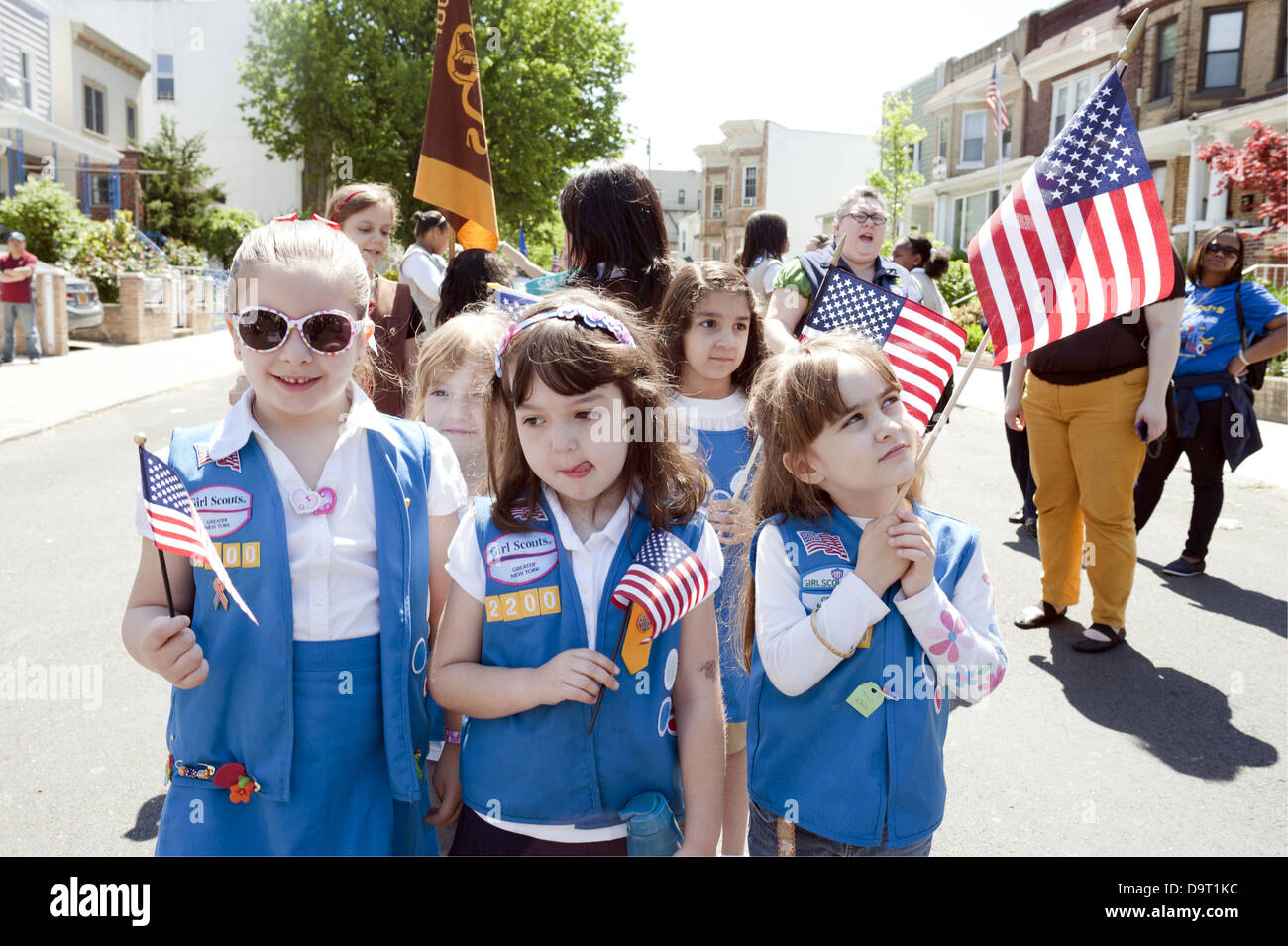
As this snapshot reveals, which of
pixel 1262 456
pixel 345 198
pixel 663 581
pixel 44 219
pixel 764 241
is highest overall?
pixel 44 219

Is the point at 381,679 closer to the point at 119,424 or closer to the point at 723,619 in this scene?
the point at 723,619

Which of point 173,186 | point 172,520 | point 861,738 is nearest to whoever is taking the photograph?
point 172,520

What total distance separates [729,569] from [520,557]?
1005 mm

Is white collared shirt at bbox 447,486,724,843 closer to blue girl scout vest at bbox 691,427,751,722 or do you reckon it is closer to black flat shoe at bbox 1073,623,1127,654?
blue girl scout vest at bbox 691,427,751,722

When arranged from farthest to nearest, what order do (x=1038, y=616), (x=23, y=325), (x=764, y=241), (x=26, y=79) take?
(x=26, y=79), (x=23, y=325), (x=764, y=241), (x=1038, y=616)

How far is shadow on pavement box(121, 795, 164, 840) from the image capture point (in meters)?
3.14

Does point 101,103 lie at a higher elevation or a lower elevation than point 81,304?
higher

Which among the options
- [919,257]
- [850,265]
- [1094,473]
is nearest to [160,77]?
[919,257]

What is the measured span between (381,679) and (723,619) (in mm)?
1235

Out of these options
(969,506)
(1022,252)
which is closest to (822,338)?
(1022,252)

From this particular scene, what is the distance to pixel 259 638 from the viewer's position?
71.0 inches

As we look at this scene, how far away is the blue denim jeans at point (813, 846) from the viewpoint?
2027 millimetres

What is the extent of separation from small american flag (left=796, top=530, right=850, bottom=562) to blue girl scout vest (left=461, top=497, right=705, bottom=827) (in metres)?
0.36

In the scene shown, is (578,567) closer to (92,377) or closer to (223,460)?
(223,460)
